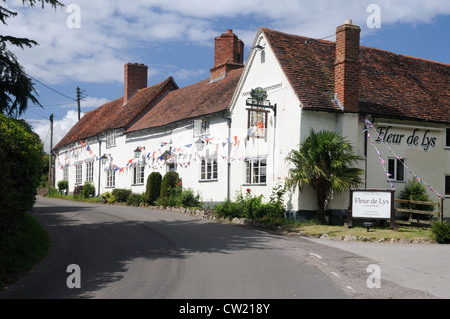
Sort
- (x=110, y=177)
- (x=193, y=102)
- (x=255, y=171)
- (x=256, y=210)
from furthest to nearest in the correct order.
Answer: (x=110, y=177) → (x=193, y=102) → (x=255, y=171) → (x=256, y=210)

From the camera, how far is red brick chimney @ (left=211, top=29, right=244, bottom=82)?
28.2 meters

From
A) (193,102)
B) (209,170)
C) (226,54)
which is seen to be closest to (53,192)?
(193,102)

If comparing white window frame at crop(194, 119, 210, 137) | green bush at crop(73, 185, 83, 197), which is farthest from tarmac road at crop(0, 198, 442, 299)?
green bush at crop(73, 185, 83, 197)

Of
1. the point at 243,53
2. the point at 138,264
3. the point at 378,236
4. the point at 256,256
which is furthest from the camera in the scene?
the point at 243,53

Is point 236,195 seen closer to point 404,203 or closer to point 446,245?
point 404,203

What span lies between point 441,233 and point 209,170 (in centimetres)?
1217

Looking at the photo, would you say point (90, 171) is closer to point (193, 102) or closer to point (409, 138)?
point (193, 102)

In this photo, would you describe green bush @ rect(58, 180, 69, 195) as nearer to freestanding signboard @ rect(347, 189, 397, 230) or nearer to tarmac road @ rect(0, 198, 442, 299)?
tarmac road @ rect(0, 198, 442, 299)

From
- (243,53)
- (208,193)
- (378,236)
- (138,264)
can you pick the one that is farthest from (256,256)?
(243,53)

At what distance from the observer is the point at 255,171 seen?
2150 cm

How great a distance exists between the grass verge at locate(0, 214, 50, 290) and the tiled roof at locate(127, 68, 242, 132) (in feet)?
40.1

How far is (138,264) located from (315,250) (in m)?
4.78

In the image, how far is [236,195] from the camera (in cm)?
2206

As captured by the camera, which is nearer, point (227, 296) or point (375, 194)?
point (227, 296)
